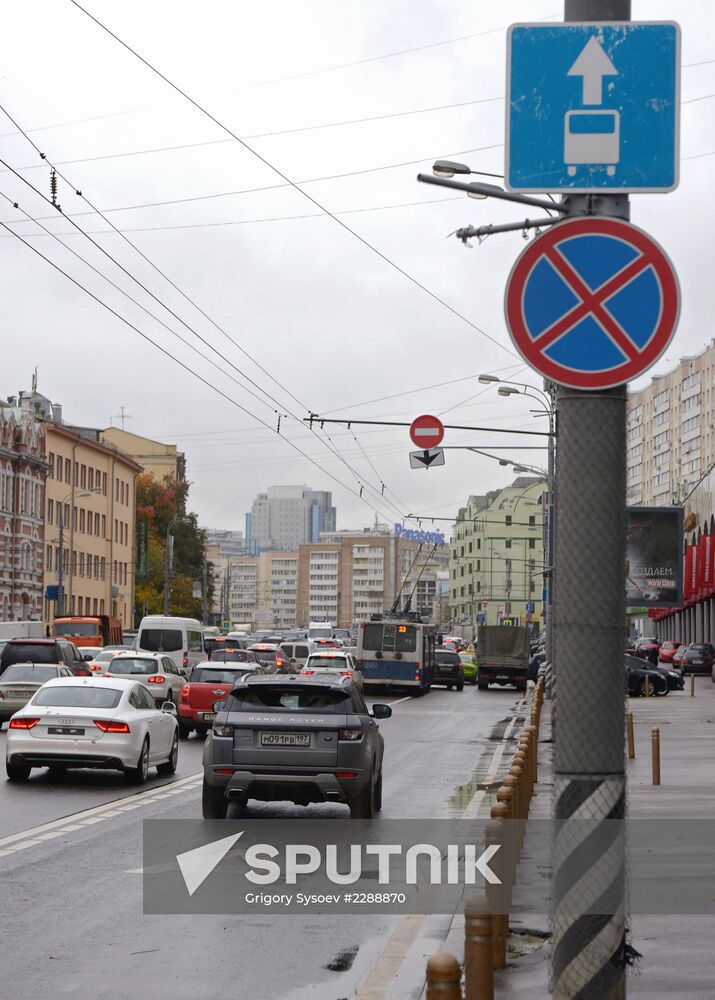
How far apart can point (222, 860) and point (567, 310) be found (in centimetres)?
885

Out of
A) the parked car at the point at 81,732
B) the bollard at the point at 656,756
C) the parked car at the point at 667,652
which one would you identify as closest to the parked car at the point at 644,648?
the parked car at the point at 667,652

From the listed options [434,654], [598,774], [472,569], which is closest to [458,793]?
[598,774]

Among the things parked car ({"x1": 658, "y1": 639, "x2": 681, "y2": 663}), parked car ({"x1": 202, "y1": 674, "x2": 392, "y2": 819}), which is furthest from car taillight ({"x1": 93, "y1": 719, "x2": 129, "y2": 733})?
parked car ({"x1": 658, "y1": 639, "x2": 681, "y2": 663})

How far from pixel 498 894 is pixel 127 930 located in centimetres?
257

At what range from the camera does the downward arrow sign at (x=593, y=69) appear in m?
6.02

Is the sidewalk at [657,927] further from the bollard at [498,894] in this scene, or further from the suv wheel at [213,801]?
the suv wheel at [213,801]

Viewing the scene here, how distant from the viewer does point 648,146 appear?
599 centimetres

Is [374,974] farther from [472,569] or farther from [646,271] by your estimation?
[472,569]

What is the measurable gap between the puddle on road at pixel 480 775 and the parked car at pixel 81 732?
417 centimetres

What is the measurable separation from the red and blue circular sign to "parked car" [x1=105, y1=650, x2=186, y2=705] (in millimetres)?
33383

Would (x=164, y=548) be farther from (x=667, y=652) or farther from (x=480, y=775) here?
(x=480, y=775)

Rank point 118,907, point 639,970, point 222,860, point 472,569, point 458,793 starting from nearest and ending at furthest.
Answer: point 639,970 < point 118,907 < point 222,860 < point 458,793 < point 472,569

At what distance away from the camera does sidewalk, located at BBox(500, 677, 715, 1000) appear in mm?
8617

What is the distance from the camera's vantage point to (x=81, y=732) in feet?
69.1
